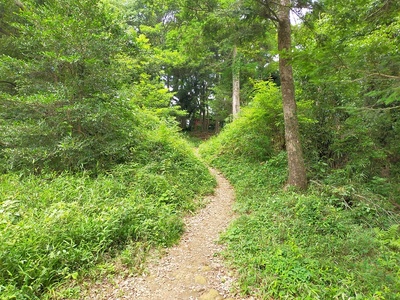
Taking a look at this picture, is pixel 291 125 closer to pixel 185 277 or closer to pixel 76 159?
pixel 185 277

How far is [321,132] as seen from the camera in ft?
22.7

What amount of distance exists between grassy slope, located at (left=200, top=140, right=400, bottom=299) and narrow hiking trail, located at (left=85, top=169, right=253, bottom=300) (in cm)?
32

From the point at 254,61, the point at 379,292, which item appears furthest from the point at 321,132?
the point at 254,61

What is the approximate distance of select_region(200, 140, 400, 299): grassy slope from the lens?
285 cm

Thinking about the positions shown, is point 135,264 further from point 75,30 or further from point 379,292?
point 75,30

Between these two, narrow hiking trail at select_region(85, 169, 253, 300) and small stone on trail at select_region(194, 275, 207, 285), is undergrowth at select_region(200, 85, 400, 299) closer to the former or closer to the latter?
narrow hiking trail at select_region(85, 169, 253, 300)

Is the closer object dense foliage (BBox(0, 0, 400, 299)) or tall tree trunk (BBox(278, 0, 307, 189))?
dense foliage (BBox(0, 0, 400, 299))

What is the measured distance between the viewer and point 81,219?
387 centimetres

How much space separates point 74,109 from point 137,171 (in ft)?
7.71

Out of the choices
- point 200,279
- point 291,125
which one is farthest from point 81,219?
point 291,125

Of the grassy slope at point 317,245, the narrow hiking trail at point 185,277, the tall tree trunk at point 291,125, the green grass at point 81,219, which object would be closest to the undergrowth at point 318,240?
the grassy slope at point 317,245

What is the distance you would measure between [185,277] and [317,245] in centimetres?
229

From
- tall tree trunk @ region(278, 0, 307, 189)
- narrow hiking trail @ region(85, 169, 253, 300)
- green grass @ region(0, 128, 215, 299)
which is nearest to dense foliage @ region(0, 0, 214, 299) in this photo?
green grass @ region(0, 128, 215, 299)

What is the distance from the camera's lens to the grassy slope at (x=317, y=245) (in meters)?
2.85
